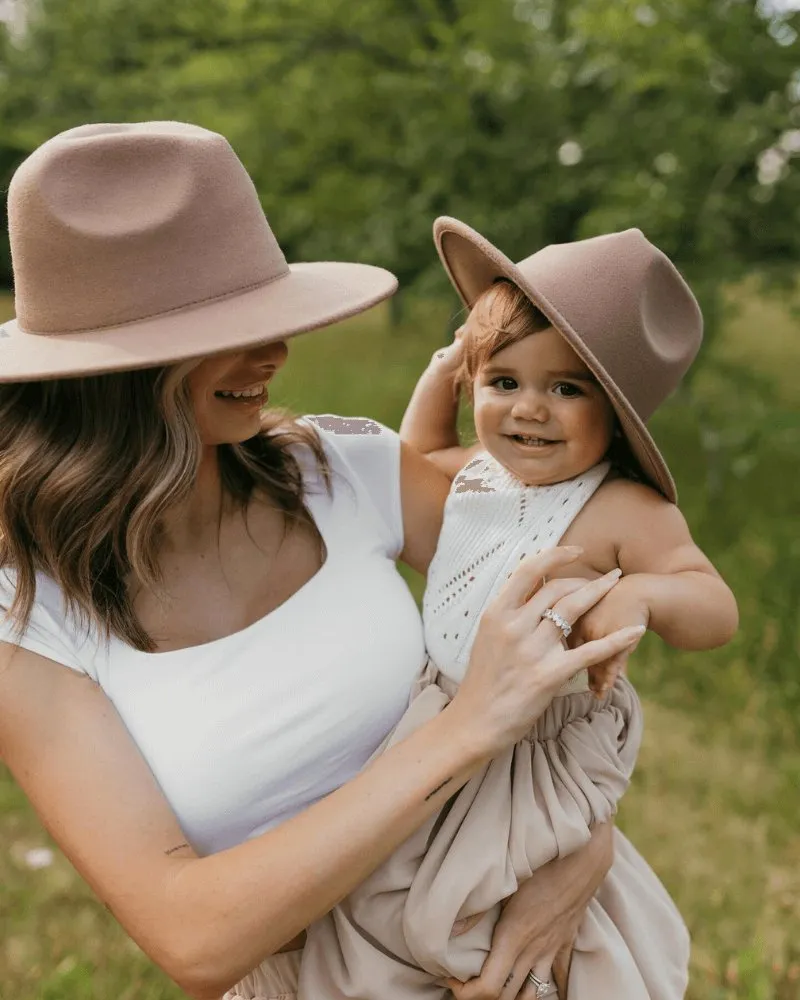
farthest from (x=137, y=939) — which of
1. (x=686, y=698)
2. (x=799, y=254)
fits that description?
(x=799, y=254)

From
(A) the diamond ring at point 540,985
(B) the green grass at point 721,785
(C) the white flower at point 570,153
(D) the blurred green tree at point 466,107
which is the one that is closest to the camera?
(A) the diamond ring at point 540,985

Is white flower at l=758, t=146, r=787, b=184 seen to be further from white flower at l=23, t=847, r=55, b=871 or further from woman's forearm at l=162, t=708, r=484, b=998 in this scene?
woman's forearm at l=162, t=708, r=484, b=998

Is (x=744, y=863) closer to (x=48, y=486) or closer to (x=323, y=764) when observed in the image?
(x=323, y=764)

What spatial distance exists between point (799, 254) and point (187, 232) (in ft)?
15.2

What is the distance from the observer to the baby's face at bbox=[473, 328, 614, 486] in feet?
5.76

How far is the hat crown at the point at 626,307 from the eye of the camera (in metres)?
1.71

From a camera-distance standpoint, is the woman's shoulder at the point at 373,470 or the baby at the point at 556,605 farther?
the woman's shoulder at the point at 373,470

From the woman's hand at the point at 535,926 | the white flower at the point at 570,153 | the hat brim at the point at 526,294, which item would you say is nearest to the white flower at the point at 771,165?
the white flower at the point at 570,153

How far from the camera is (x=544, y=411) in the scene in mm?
1764

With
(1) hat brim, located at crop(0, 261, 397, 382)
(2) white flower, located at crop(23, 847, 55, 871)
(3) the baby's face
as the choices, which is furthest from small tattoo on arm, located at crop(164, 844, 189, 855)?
(2) white flower, located at crop(23, 847, 55, 871)

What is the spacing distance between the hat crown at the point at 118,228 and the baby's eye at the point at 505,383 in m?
0.44

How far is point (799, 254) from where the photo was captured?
560cm

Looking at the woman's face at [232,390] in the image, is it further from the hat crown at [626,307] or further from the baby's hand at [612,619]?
the baby's hand at [612,619]

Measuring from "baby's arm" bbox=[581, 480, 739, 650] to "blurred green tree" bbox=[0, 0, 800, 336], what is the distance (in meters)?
3.53
